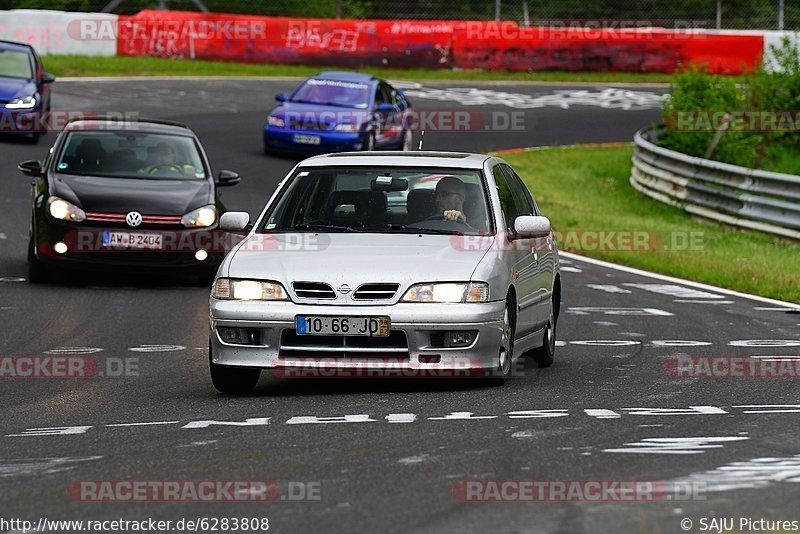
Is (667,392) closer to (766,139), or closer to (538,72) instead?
(766,139)

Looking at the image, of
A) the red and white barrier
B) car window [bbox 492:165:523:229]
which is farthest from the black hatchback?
the red and white barrier

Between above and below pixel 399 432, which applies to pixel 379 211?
above

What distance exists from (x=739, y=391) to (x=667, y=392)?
1.41 feet

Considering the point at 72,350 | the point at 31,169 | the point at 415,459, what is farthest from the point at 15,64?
the point at 415,459

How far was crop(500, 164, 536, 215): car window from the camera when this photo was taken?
10812 millimetres

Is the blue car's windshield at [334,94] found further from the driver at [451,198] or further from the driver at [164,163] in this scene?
the driver at [451,198]

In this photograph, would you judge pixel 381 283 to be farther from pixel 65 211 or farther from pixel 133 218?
pixel 65 211

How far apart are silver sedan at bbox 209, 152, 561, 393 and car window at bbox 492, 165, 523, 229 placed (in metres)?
0.03

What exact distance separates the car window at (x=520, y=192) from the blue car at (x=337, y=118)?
15.2m

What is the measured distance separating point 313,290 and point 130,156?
7.64 metres

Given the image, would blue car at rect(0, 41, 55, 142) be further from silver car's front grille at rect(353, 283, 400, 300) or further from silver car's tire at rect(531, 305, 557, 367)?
silver car's front grille at rect(353, 283, 400, 300)

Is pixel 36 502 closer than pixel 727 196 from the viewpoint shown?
Yes

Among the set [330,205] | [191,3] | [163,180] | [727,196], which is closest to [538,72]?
[191,3]

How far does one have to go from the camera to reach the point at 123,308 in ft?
44.2
